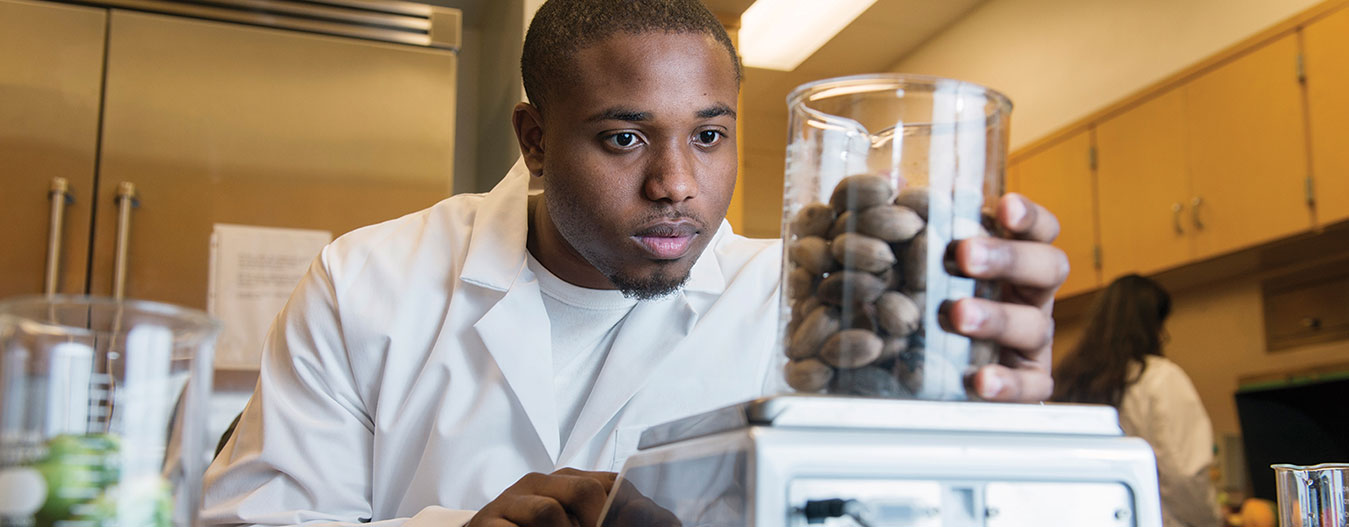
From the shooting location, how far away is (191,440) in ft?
1.66

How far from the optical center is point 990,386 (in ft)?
1.94

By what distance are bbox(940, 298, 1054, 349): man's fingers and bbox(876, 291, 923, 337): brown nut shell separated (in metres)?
0.02

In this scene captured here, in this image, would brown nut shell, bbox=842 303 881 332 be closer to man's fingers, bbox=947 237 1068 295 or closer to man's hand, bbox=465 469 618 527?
man's fingers, bbox=947 237 1068 295

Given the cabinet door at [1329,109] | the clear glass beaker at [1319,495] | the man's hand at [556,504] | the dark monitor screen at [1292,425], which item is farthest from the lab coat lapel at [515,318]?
the dark monitor screen at [1292,425]

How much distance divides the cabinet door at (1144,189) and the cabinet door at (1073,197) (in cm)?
6

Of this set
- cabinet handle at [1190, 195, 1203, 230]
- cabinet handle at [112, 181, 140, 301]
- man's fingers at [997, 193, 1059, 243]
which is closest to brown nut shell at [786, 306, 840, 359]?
man's fingers at [997, 193, 1059, 243]

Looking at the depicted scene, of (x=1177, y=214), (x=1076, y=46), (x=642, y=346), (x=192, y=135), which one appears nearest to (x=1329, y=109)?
(x=1177, y=214)

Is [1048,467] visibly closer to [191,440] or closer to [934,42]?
[191,440]

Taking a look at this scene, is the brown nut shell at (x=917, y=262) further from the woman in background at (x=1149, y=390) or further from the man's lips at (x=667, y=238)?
the woman in background at (x=1149, y=390)

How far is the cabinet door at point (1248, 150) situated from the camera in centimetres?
313

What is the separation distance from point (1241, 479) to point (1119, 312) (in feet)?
3.43

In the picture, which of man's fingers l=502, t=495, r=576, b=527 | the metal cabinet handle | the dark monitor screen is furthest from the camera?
the metal cabinet handle

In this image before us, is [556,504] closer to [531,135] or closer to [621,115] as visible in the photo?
[621,115]

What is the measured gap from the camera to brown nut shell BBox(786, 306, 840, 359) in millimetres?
610
